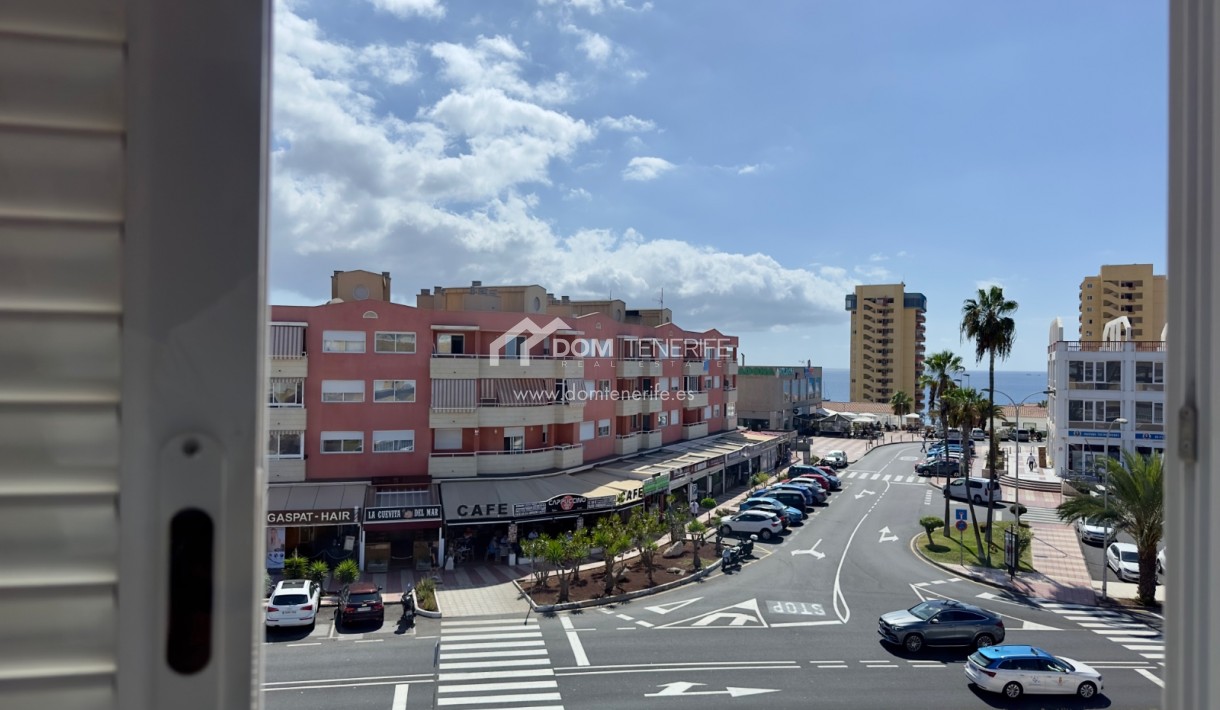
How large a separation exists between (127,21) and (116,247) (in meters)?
0.43

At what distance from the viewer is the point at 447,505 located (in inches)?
820

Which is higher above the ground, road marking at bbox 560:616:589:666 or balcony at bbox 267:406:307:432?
balcony at bbox 267:406:307:432

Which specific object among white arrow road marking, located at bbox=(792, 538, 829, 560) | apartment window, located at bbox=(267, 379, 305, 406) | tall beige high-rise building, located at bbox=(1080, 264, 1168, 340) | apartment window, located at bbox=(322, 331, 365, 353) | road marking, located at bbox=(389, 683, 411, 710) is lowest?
white arrow road marking, located at bbox=(792, 538, 829, 560)

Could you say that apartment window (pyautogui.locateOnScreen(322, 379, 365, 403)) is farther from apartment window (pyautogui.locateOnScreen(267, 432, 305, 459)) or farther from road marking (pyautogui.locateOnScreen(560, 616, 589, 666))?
road marking (pyautogui.locateOnScreen(560, 616, 589, 666))

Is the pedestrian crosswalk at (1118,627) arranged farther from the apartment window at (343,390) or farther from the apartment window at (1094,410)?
the apartment window at (343,390)

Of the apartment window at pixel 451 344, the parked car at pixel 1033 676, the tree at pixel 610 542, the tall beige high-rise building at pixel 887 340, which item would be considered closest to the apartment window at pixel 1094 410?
the parked car at pixel 1033 676

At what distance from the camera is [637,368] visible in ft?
102

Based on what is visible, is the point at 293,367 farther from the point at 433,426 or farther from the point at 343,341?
the point at 433,426

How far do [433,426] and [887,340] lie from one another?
72.7m

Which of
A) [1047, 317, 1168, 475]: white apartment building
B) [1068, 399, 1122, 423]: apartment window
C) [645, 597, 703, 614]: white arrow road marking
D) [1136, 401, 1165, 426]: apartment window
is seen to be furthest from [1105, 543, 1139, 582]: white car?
[645, 597, 703, 614]: white arrow road marking

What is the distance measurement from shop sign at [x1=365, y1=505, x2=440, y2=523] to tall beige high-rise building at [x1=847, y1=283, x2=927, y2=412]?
73567mm

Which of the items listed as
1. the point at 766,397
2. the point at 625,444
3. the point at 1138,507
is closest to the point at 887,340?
the point at 766,397

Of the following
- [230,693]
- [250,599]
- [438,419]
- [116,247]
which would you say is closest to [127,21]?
[116,247]

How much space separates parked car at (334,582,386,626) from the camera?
50.7 ft
